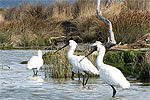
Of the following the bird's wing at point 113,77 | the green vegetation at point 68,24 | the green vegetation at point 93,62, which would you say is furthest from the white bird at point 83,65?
the green vegetation at point 68,24

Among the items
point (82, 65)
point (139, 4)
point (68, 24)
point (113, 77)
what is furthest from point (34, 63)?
point (68, 24)

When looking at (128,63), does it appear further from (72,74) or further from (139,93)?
(139,93)

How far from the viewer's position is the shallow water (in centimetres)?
981

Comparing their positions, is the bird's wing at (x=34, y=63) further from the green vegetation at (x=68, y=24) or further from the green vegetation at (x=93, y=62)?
the green vegetation at (x=68, y=24)

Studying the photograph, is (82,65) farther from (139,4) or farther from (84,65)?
(139,4)

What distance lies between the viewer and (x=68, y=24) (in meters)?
32.2

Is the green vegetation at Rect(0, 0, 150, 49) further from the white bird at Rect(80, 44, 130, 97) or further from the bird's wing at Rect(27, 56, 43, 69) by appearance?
the white bird at Rect(80, 44, 130, 97)

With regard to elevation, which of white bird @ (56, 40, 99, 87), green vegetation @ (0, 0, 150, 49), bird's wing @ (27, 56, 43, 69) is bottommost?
white bird @ (56, 40, 99, 87)

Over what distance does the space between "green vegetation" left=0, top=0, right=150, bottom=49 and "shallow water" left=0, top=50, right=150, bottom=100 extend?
23.5ft

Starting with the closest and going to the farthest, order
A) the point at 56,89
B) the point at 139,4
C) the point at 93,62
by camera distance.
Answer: the point at 56,89, the point at 93,62, the point at 139,4

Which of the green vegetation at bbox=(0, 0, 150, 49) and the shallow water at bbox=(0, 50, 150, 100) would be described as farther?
the green vegetation at bbox=(0, 0, 150, 49)

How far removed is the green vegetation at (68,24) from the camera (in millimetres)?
22016

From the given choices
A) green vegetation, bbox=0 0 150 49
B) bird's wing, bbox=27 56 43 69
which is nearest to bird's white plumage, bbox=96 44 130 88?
bird's wing, bbox=27 56 43 69

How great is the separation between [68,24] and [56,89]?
21436mm
